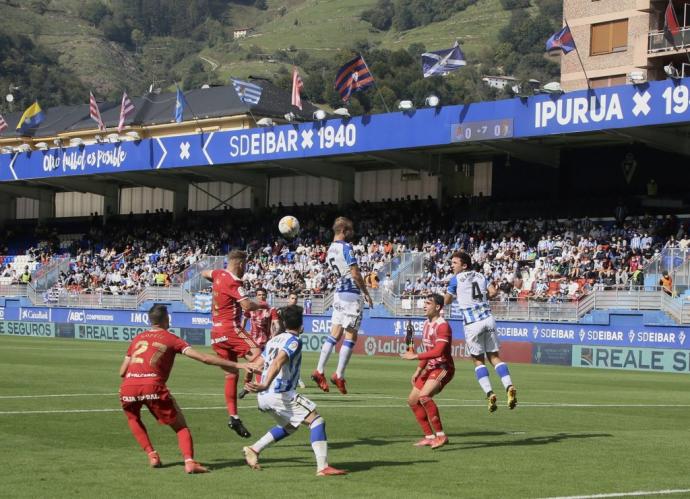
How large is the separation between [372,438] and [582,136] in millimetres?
34315

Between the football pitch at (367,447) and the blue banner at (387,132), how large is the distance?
20860 millimetres

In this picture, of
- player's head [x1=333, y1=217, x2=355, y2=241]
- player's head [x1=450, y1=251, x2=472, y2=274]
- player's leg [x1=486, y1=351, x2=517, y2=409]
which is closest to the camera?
player's leg [x1=486, y1=351, x2=517, y2=409]

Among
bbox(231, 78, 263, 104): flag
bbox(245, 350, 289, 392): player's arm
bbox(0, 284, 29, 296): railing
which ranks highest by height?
bbox(231, 78, 263, 104): flag

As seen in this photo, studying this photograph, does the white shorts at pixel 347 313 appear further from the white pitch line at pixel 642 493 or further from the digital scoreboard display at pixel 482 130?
the digital scoreboard display at pixel 482 130

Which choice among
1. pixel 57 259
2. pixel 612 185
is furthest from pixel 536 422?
pixel 57 259

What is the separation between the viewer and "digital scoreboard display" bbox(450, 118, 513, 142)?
1820 inches

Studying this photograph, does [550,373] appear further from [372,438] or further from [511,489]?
[511,489]

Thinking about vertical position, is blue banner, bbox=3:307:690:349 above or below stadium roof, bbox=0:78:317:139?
below

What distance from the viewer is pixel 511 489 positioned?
1085 cm

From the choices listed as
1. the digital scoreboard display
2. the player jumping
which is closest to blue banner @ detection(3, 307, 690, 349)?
the digital scoreboard display

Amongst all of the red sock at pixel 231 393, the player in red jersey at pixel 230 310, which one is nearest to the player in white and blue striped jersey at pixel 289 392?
the red sock at pixel 231 393

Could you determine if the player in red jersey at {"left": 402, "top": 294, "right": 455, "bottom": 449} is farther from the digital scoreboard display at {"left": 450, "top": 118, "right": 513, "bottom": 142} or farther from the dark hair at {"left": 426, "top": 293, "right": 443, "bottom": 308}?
the digital scoreboard display at {"left": 450, "top": 118, "right": 513, "bottom": 142}

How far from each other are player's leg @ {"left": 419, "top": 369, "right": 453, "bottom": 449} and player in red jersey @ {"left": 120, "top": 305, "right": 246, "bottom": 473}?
2.83m

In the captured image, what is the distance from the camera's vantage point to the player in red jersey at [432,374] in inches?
531
